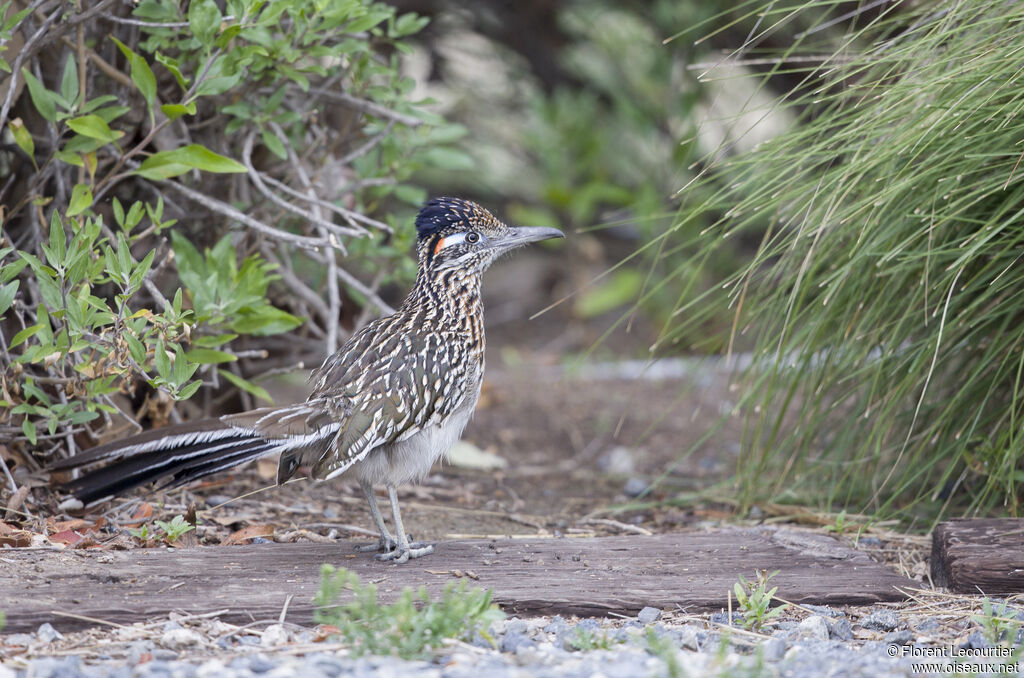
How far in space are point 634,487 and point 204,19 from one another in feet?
9.43

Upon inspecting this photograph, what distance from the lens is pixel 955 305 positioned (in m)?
3.82

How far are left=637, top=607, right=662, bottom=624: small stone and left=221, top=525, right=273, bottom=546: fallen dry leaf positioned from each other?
142cm

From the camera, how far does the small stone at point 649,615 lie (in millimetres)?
3102

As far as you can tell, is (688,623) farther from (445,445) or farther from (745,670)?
(445,445)

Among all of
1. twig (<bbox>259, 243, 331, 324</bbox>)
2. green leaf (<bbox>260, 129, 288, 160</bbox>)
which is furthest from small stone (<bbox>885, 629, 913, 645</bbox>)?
green leaf (<bbox>260, 129, 288, 160</bbox>)

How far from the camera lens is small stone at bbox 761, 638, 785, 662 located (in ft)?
8.82

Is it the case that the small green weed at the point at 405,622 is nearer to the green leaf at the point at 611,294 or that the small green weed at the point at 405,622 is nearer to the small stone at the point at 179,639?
the small stone at the point at 179,639

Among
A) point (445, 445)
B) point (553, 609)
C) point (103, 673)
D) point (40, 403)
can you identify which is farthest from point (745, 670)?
point (40, 403)

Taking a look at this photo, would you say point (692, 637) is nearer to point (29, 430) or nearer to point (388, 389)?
point (388, 389)

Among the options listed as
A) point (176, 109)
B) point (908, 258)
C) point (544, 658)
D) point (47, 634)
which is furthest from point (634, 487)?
point (47, 634)

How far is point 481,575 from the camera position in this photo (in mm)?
3373

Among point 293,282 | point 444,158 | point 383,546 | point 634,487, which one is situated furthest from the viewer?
point 634,487

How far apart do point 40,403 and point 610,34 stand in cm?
624

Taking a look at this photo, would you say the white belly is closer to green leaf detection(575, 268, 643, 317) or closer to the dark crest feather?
the dark crest feather
